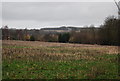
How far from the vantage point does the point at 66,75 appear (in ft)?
32.8

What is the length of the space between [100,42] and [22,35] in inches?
1388

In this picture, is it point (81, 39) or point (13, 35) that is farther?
point (13, 35)

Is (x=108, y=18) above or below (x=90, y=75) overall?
above

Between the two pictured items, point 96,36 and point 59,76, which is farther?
point 96,36

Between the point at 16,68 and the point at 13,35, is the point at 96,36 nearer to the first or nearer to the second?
the point at 13,35

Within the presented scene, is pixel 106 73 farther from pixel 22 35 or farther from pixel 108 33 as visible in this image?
pixel 22 35

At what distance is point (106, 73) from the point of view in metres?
10.6

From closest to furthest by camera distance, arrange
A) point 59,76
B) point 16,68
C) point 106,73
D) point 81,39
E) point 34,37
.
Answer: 1. point 59,76
2. point 106,73
3. point 16,68
4. point 81,39
5. point 34,37

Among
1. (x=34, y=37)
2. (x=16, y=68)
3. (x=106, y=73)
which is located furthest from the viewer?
(x=34, y=37)

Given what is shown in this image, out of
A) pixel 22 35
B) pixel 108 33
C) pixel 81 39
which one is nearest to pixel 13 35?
pixel 22 35

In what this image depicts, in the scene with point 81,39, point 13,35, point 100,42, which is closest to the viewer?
point 100,42

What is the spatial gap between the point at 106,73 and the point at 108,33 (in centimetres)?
4331

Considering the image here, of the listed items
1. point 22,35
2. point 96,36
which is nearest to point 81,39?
point 96,36

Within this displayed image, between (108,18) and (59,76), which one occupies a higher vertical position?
(108,18)
